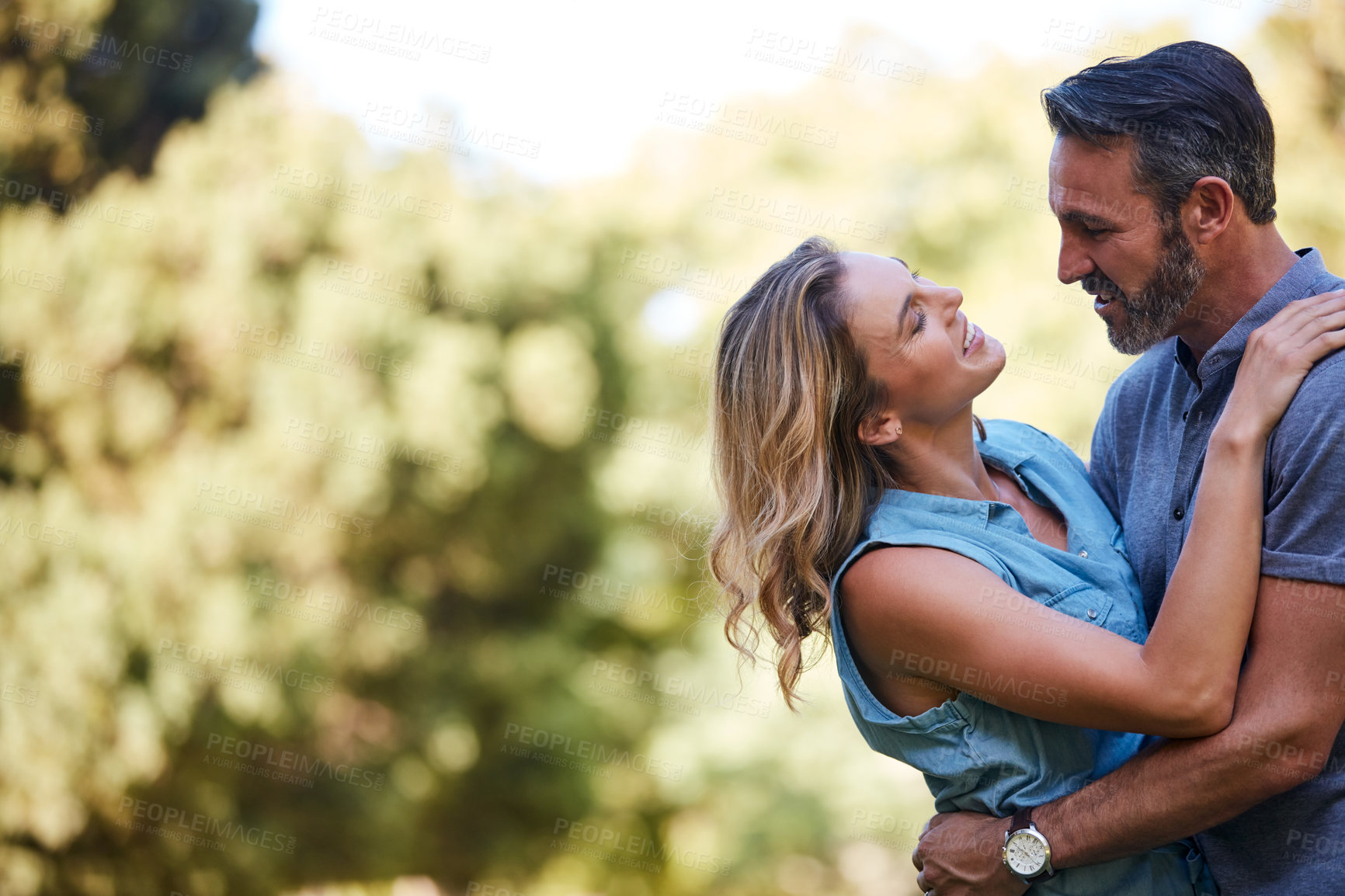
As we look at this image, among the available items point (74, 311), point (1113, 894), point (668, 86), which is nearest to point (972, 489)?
point (1113, 894)

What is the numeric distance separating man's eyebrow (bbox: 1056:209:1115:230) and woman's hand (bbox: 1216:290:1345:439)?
324 millimetres

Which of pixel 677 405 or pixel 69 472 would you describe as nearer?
pixel 69 472

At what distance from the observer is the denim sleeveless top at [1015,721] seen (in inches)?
70.5

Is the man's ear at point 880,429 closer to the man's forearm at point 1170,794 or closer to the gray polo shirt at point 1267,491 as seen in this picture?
the gray polo shirt at point 1267,491

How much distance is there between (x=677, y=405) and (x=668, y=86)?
2089 millimetres

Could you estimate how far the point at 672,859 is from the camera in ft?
22.3

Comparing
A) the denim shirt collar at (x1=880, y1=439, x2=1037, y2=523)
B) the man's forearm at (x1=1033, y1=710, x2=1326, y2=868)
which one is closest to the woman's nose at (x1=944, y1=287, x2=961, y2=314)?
the denim shirt collar at (x1=880, y1=439, x2=1037, y2=523)

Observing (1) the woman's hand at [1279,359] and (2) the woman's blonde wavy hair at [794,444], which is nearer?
(1) the woman's hand at [1279,359]

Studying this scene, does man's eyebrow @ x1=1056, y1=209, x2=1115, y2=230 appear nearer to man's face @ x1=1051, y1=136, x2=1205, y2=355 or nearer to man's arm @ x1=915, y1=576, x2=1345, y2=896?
man's face @ x1=1051, y1=136, x2=1205, y2=355

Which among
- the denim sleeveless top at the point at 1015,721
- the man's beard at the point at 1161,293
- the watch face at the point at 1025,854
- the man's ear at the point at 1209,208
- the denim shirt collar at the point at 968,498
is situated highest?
the man's ear at the point at 1209,208

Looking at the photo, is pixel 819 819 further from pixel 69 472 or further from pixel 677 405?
pixel 69 472

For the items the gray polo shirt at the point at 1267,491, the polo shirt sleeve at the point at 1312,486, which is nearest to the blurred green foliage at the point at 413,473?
the gray polo shirt at the point at 1267,491

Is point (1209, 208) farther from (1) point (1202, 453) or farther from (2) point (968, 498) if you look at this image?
(2) point (968, 498)

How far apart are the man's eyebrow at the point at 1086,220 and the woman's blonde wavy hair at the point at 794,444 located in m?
0.43
